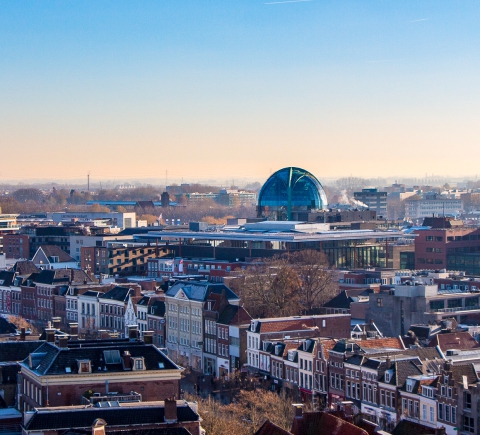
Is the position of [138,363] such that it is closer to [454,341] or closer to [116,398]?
[116,398]

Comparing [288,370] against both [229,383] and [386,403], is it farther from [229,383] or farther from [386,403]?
[386,403]

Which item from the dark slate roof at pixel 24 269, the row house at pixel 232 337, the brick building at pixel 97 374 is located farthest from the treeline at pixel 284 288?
the brick building at pixel 97 374

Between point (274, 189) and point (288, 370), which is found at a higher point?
point (274, 189)

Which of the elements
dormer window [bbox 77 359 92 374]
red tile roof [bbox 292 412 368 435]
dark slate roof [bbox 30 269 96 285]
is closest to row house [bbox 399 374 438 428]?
red tile roof [bbox 292 412 368 435]

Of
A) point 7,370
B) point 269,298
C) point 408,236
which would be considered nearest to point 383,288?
point 269,298

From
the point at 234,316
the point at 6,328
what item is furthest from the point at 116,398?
the point at 234,316

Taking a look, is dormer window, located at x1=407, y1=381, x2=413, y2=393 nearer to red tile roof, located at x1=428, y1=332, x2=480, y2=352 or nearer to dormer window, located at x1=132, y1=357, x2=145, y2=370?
red tile roof, located at x1=428, y1=332, x2=480, y2=352
